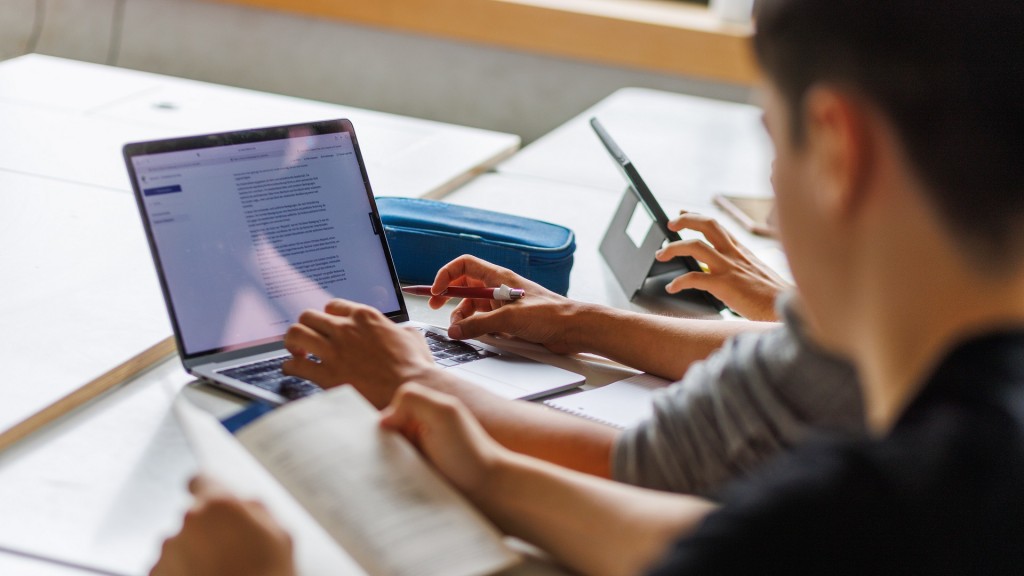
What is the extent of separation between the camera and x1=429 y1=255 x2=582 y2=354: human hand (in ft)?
3.88

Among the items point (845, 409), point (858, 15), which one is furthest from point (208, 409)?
point (858, 15)

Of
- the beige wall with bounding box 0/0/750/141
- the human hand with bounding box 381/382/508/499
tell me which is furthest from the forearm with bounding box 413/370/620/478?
the beige wall with bounding box 0/0/750/141

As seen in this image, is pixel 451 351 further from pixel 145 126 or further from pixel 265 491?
pixel 145 126

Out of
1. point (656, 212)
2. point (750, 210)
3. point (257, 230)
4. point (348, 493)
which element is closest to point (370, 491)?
point (348, 493)

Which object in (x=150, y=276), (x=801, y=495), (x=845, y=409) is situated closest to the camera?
(x=801, y=495)

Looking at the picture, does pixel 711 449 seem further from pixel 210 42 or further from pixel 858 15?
pixel 210 42

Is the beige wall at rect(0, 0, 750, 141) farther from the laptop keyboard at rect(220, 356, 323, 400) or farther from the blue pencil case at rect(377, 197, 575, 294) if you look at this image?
the laptop keyboard at rect(220, 356, 323, 400)

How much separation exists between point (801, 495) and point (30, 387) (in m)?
0.74

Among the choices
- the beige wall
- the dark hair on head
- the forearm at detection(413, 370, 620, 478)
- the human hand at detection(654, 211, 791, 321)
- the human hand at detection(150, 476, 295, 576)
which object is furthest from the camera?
the beige wall

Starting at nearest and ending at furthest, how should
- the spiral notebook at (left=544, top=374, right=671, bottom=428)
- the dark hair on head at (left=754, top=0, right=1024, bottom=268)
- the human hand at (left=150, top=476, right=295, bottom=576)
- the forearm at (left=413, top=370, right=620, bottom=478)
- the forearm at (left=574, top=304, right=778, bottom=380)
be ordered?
the dark hair on head at (left=754, top=0, right=1024, bottom=268) → the human hand at (left=150, top=476, right=295, bottom=576) → the forearm at (left=413, top=370, right=620, bottom=478) → the spiral notebook at (left=544, top=374, right=671, bottom=428) → the forearm at (left=574, top=304, right=778, bottom=380)

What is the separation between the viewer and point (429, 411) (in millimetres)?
817

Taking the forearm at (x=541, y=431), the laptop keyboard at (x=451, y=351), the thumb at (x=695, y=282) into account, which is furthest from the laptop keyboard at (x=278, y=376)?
the thumb at (x=695, y=282)

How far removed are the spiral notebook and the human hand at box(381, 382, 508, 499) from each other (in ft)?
0.77

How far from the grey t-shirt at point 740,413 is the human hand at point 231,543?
309 mm
